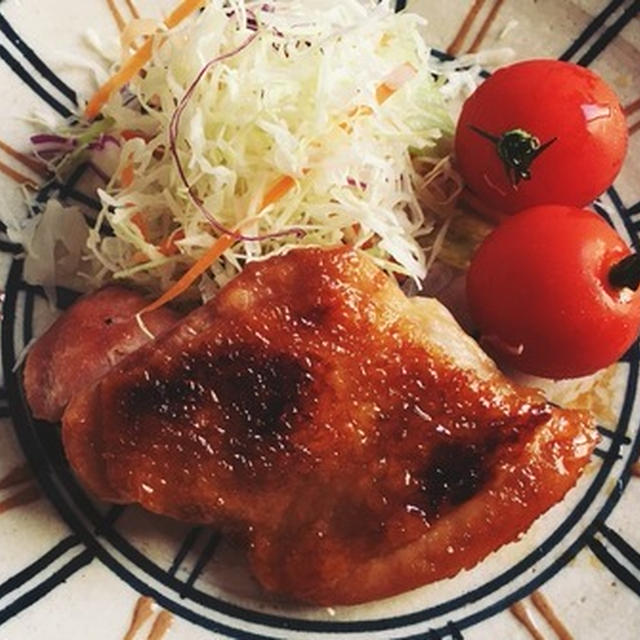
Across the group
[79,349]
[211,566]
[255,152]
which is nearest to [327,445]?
[211,566]

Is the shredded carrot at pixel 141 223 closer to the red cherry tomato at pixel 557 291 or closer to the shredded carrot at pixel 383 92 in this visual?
the shredded carrot at pixel 383 92

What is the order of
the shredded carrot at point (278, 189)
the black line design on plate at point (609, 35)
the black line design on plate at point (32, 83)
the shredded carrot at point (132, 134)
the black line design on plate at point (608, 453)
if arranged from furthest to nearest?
the black line design on plate at point (609, 35) → the black line design on plate at point (32, 83) → the shredded carrot at point (132, 134) → the black line design on plate at point (608, 453) → the shredded carrot at point (278, 189)

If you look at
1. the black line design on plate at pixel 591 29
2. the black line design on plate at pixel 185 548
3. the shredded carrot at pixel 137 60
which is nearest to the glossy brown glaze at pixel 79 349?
the black line design on plate at pixel 185 548

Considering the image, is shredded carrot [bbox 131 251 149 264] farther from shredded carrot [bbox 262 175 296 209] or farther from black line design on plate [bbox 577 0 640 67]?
black line design on plate [bbox 577 0 640 67]

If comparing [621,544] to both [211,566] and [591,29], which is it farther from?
[591,29]

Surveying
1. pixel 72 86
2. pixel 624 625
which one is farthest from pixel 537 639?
pixel 72 86

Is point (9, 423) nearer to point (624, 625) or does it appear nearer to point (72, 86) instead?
point (72, 86)
